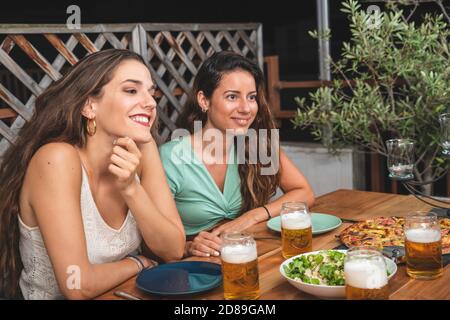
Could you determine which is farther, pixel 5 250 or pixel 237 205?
pixel 237 205

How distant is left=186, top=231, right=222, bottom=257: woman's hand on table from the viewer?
63.4 inches

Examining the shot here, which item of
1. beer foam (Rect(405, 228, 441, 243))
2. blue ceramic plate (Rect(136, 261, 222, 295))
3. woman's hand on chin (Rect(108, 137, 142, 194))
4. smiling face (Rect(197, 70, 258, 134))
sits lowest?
blue ceramic plate (Rect(136, 261, 222, 295))

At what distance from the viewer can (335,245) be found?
160cm

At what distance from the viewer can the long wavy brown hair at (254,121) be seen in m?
2.30

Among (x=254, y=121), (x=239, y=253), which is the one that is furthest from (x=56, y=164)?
(x=254, y=121)

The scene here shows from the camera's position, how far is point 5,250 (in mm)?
1688

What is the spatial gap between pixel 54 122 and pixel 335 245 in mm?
930

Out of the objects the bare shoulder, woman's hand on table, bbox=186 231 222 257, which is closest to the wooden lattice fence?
the bare shoulder

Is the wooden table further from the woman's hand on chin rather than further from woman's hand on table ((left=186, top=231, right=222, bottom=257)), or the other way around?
the woman's hand on chin

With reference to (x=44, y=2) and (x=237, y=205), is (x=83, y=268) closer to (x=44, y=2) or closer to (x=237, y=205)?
(x=237, y=205)

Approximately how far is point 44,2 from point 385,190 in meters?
4.71

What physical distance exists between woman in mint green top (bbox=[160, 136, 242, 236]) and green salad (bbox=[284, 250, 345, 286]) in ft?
2.97

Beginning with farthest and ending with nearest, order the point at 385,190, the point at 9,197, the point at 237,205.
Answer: the point at 385,190 < the point at 237,205 < the point at 9,197

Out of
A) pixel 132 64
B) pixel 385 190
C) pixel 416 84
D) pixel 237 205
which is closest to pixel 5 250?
pixel 132 64
